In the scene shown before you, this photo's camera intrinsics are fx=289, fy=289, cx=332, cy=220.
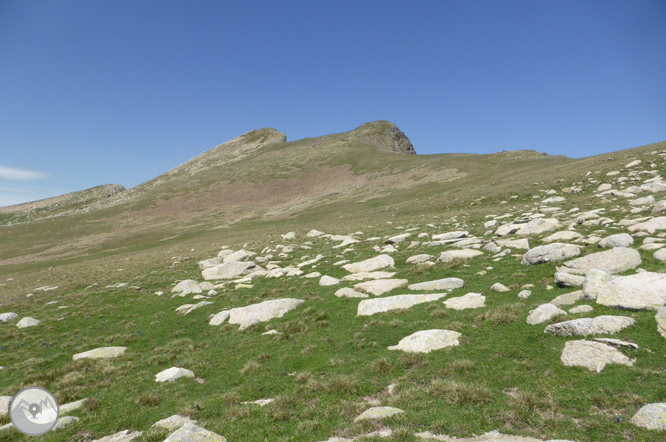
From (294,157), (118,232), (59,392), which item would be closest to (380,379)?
(59,392)

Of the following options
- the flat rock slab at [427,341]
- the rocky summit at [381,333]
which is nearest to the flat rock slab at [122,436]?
the rocky summit at [381,333]

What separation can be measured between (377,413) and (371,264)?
15909 mm

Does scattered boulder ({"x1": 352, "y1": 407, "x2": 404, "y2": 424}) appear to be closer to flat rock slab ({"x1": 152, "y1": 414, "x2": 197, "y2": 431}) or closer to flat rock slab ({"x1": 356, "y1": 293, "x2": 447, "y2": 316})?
flat rock slab ({"x1": 152, "y1": 414, "x2": 197, "y2": 431})

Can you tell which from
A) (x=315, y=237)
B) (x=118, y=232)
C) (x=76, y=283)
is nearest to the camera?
(x=76, y=283)

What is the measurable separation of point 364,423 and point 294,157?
123920 millimetres

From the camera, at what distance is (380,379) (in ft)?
32.8

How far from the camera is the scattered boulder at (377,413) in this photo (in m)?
7.96

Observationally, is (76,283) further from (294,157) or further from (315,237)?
(294,157)

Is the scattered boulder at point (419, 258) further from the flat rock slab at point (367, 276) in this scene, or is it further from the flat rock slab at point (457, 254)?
the flat rock slab at point (367, 276)

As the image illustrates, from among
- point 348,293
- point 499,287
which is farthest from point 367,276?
point 499,287

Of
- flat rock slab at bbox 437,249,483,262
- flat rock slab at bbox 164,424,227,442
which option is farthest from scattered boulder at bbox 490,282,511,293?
flat rock slab at bbox 164,424,227,442

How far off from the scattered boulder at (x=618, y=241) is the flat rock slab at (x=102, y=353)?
1104 inches

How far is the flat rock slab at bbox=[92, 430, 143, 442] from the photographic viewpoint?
28.4ft

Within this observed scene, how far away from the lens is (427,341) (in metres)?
11.5
